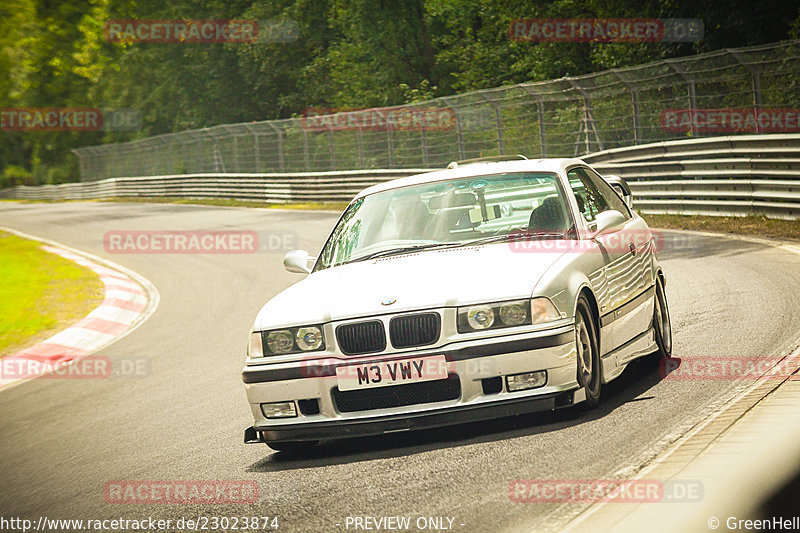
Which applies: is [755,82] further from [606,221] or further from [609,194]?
[606,221]

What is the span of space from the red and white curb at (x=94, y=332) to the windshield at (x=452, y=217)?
5.67 metres

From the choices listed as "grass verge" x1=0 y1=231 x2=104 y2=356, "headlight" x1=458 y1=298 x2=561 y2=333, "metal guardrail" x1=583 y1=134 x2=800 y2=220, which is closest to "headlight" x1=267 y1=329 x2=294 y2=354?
"headlight" x1=458 y1=298 x2=561 y2=333

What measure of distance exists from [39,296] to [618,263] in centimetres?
1262

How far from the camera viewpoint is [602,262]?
6.26 metres

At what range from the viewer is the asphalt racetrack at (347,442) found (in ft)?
14.9

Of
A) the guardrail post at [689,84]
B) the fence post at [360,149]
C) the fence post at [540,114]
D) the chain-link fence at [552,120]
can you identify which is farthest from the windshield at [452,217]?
the fence post at [360,149]

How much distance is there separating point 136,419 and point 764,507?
23.1ft

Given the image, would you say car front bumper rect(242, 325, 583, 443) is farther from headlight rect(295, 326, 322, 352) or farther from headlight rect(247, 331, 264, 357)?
headlight rect(247, 331, 264, 357)

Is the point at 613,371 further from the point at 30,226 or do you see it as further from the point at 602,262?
the point at 30,226

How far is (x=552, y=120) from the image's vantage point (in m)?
24.4

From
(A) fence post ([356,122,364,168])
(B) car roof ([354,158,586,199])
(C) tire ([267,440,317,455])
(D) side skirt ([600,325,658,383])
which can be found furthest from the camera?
(A) fence post ([356,122,364,168])

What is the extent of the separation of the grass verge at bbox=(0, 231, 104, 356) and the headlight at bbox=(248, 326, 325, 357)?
8246mm

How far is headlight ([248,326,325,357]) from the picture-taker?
5520 mm

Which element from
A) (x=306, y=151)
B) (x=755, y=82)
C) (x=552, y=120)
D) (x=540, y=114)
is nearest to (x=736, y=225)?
(x=755, y=82)
